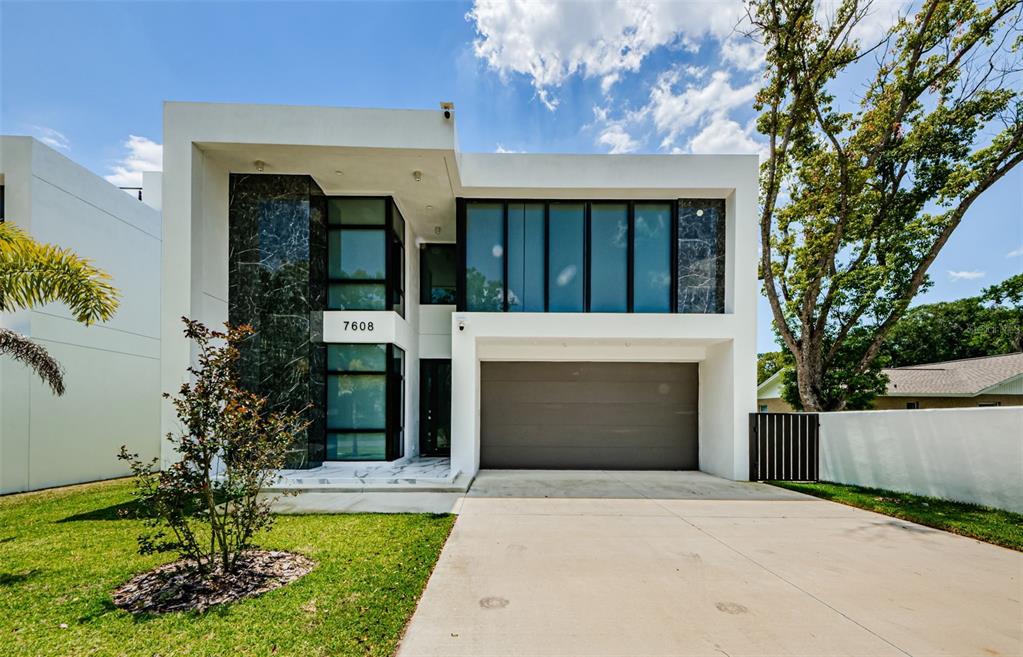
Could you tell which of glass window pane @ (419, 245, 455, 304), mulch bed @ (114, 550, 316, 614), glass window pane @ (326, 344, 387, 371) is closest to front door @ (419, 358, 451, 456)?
glass window pane @ (419, 245, 455, 304)

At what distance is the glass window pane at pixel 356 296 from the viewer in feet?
32.9

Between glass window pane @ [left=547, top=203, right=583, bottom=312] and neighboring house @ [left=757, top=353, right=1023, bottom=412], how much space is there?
1149cm

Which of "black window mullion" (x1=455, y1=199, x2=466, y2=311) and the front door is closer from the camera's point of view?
"black window mullion" (x1=455, y1=199, x2=466, y2=311)

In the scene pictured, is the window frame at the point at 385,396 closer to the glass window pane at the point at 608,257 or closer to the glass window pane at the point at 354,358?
the glass window pane at the point at 354,358

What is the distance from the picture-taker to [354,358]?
9984mm

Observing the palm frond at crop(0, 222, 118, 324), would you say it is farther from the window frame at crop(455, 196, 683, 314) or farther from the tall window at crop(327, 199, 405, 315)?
the window frame at crop(455, 196, 683, 314)

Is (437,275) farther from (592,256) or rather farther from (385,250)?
(592,256)

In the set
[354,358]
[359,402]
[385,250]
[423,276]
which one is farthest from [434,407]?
[385,250]

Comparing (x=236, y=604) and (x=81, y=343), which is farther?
(x=81, y=343)

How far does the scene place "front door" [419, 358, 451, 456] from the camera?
12.0 metres

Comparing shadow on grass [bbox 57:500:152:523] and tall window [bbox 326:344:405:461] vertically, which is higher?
tall window [bbox 326:344:405:461]

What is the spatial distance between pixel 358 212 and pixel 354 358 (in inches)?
126

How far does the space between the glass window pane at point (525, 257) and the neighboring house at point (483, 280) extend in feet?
0.10

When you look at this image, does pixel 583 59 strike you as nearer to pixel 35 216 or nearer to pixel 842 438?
pixel 842 438
